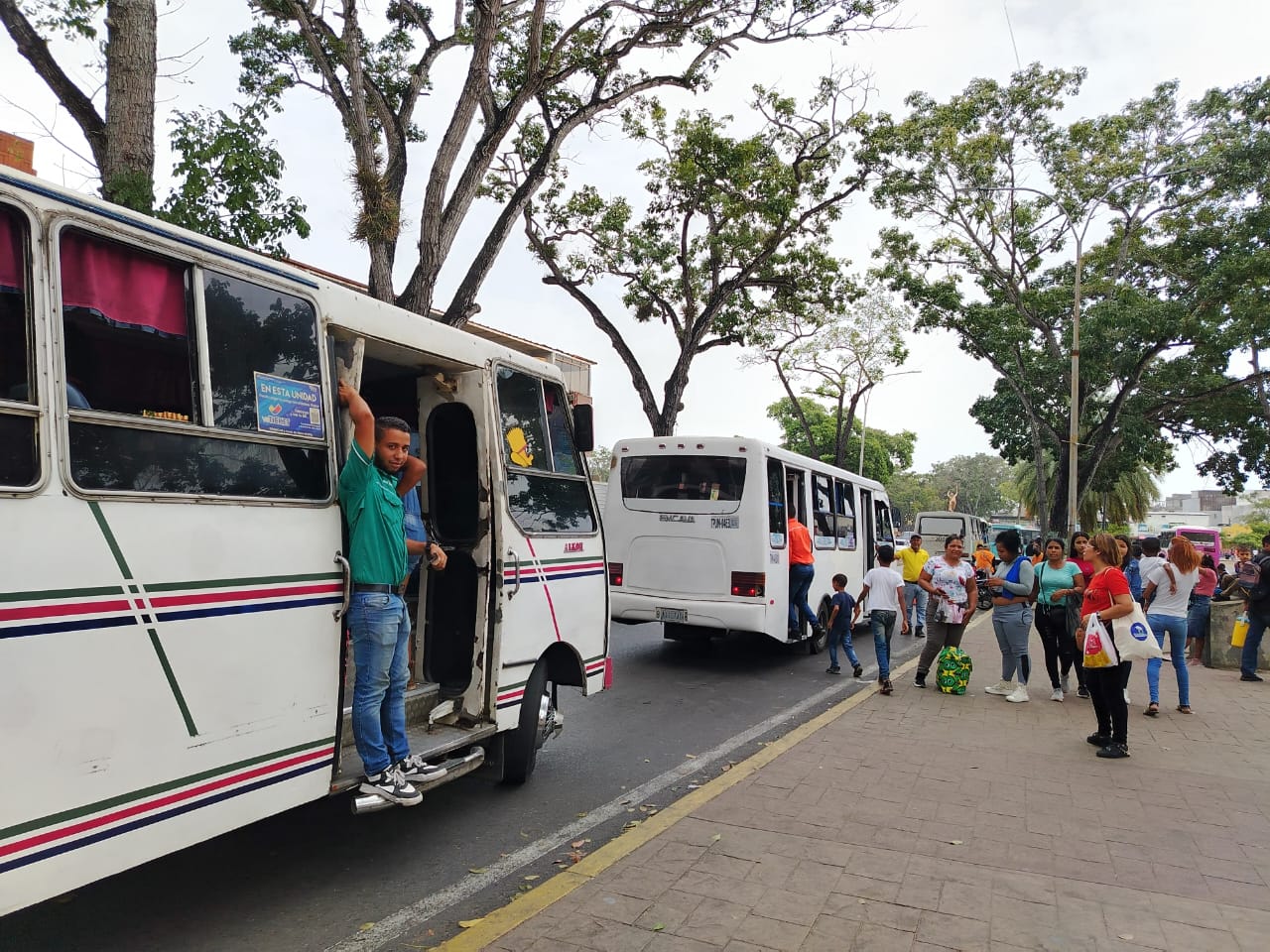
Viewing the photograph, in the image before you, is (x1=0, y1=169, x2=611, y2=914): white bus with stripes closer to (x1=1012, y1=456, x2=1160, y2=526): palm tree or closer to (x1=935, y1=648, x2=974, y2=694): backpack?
(x1=935, y1=648, x2=974, y2=694): backpack

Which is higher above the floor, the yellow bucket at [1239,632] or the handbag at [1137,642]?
the handbag at [1137,642]

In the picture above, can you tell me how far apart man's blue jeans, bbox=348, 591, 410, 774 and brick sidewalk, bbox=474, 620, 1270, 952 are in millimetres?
1045

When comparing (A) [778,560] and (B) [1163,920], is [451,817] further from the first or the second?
(A) [778,560]

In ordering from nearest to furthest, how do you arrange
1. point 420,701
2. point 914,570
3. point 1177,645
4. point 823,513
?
point 420,701
point 1177,645
point 823,513
point 914,570

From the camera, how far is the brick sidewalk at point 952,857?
3541 mm

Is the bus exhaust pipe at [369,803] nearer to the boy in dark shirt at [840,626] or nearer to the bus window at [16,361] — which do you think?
the bus window at [16,361]

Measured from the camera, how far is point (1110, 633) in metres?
6.34

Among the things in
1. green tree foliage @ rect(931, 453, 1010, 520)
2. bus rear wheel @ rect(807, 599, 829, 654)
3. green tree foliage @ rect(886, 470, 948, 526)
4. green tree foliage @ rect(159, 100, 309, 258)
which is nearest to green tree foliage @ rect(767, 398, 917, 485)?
green tree foliage @ rect(886, 470, 948, 526)

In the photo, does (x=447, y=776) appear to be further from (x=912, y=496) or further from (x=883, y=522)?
(x=912, y=496)

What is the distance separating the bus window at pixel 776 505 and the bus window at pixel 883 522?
551cm

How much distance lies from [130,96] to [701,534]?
6937mm

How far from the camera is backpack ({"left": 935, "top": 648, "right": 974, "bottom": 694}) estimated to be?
351 inches

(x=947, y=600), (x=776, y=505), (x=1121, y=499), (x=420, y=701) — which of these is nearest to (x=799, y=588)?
(x=776, y=505)

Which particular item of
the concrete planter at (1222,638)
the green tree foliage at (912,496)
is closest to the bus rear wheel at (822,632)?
the concrete planter at (1222,638)
